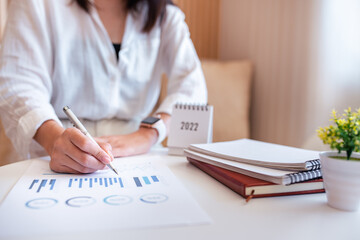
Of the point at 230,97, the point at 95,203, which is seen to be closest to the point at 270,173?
the point at 95,203

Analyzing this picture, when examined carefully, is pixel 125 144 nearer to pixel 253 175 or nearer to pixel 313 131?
pixel 253 175

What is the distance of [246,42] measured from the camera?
174cm

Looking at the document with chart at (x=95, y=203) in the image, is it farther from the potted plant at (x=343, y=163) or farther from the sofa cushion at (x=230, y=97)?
the sofa cushion at (x=230, y=97)

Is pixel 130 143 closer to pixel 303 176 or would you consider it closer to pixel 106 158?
pixel 106 158

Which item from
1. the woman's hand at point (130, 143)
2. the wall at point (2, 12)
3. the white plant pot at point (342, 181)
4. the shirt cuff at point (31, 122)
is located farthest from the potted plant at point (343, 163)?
the wall at point (2, 12)

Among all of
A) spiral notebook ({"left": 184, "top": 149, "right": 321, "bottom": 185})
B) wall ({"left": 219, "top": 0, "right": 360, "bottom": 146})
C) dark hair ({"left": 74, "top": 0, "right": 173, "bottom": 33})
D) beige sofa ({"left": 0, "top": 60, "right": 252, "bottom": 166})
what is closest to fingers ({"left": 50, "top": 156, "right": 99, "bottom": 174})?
spiral notebook ({"left": 184, "top": 149, "right": 321, "bottom": 185})

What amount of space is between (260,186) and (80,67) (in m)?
0.72

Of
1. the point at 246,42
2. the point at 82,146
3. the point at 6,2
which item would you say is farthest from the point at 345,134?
the point at 6,2

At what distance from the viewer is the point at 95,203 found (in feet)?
1.48

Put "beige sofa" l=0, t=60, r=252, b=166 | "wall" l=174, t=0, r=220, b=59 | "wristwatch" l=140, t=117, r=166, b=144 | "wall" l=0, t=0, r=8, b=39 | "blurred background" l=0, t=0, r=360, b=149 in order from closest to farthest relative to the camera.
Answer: "wristwatch" l=140, t=117, r=166, b=144
"blurred background" l=0, t=0, r=360, b=149
"wall" l=0, t=0, r=8, b=39
"beige sofa" l=0, t=60, r=252, b=166
"wall" l=174, t=0, r=220, b=59

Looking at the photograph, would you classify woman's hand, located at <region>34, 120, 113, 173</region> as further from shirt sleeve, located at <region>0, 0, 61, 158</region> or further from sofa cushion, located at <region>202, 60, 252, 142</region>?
sofa cushion, located at <region>202, 60, 252, 142</region>

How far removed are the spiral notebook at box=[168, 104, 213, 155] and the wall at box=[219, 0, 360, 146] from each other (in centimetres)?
54

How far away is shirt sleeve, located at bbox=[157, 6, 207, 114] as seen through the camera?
1092mm

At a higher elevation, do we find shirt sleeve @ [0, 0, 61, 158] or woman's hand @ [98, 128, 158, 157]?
shirt sleeve @ [0, 0, 61, 158]
